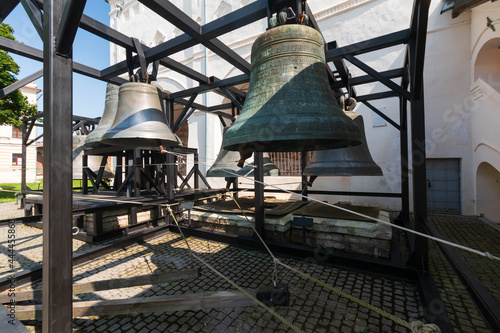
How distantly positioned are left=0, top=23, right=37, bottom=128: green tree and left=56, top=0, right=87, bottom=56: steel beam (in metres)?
10.3

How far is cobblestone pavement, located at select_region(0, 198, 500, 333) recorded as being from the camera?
198 centimetres

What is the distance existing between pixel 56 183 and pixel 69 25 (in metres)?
0.88

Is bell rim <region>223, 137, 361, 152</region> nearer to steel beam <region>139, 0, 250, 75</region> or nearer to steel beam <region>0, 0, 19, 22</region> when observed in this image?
steel beam <region>139, 0, 250, 75</region>

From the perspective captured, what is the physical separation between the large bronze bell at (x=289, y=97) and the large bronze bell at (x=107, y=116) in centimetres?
290

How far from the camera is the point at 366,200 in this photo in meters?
7.02

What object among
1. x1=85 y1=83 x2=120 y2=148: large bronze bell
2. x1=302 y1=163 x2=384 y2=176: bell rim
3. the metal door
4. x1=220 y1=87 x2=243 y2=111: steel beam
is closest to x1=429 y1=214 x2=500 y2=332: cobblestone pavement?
the metal door

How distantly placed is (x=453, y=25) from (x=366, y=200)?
5.17 metres

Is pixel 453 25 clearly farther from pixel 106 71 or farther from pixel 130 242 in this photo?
pixel 130 242

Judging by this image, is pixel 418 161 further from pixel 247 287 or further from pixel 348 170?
pixel 247 287

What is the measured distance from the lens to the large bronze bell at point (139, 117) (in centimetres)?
230

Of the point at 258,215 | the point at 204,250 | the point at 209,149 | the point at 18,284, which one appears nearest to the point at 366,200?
the point at 258,215

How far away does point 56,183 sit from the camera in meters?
1.34

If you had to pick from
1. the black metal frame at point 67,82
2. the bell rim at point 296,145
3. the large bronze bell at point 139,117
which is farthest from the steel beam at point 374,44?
the large bronze bell at point 139,117

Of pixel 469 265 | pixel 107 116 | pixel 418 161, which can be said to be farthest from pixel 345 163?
pixel 107 116
